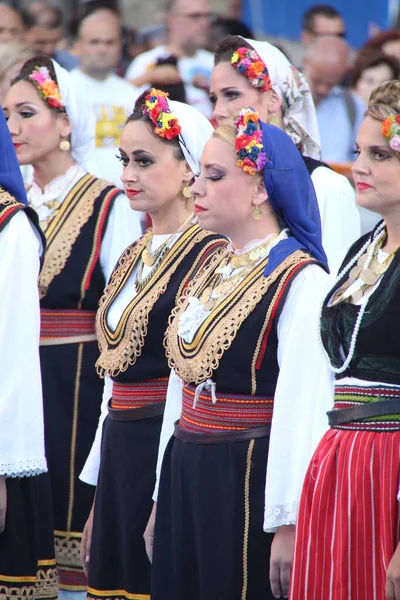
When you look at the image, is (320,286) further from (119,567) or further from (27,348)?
(119,567)

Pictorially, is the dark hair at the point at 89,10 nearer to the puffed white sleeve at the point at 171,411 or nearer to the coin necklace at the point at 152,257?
the coin necklace at the point at 152,257

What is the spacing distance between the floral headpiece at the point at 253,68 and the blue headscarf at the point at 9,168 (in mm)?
1310

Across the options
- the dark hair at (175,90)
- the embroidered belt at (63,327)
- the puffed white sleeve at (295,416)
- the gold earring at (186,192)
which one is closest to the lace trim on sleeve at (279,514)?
the puffed white sleeve at (295,416)

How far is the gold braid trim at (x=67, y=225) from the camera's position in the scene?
5.27m

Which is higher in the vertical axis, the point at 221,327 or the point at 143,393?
the point at 221,327

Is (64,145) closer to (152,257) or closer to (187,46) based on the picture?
(152,257)

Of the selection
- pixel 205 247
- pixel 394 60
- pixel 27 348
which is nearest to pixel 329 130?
pixel 394 60

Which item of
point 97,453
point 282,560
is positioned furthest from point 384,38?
point 282,560

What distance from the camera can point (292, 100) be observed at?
5402 millimetres

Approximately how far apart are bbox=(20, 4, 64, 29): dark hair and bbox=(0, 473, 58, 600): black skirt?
5658 mm

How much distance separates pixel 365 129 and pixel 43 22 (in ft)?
20.3

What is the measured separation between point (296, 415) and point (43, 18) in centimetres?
649

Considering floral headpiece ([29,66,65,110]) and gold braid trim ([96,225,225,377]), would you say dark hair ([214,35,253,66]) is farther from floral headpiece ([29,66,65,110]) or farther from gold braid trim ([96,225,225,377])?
gold braid trim ([96,225,225,377])

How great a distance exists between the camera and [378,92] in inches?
143
